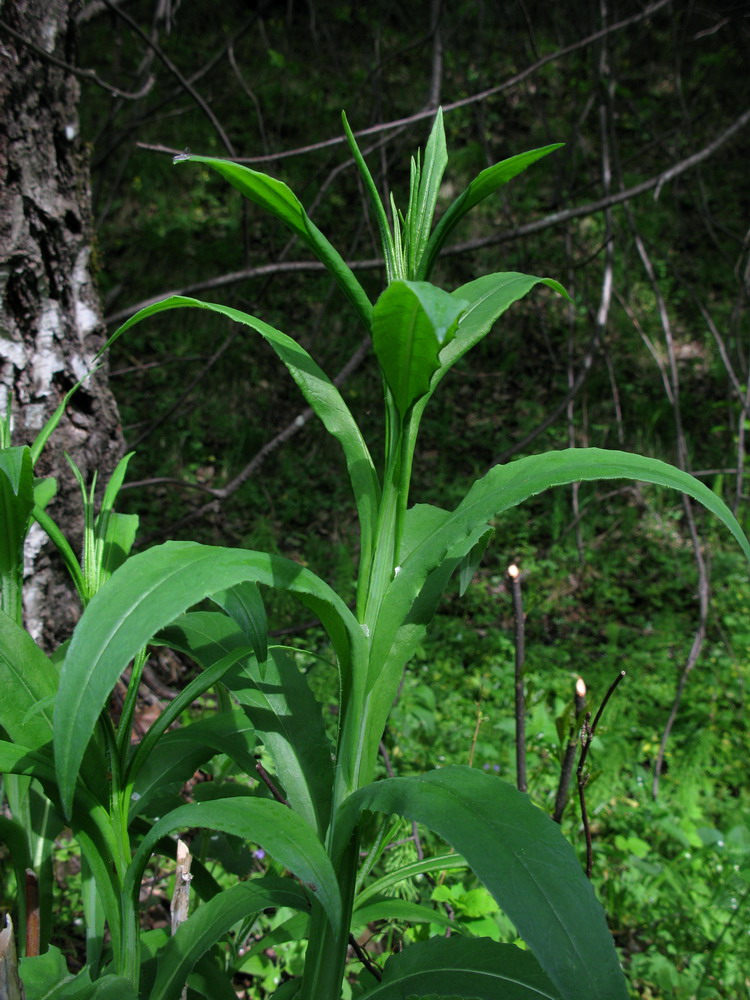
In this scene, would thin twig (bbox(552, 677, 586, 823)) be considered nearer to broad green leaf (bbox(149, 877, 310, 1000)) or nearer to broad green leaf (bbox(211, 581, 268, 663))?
broad green leaf (bbox(149, 877, 310, 1000))

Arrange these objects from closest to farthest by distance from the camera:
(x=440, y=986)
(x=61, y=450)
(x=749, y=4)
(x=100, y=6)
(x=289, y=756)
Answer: (x=440, y=986) → (x=289, y=756) → (x=61, y=450) → (x=100, y=6) → (x=749, y=4)

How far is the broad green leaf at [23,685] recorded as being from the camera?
2.75 ft

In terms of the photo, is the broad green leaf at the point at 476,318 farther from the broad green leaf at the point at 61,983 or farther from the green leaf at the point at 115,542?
the broad green leaf at the point at 61,983

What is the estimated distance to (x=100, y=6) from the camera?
2238 mm

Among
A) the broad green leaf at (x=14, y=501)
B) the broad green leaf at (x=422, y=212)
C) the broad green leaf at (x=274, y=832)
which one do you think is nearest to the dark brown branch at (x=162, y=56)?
the broad green leaf at (x=422, y=212)

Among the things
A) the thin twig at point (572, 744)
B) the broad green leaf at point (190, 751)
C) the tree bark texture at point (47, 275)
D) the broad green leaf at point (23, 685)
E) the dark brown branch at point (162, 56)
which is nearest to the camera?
the broad green leaf at point (23, 685)

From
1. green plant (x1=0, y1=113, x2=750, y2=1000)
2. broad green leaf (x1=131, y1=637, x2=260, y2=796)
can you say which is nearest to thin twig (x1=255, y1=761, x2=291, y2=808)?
green plant (x1=0, y1=113, x2=750, y2=1000)

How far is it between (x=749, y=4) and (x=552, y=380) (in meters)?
2.85

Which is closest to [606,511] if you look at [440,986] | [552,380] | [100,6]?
[552,380]

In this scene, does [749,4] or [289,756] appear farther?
[749,4]

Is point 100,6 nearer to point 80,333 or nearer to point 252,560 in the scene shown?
point 80,333

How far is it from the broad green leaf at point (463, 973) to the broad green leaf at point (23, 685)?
0.51m

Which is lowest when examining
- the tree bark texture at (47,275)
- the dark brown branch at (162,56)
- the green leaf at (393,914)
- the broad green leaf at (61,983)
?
the broad green leaf at (61,983)

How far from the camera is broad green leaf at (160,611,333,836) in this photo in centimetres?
92
